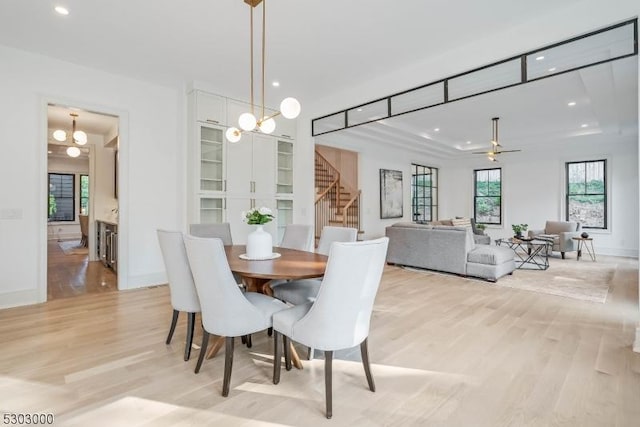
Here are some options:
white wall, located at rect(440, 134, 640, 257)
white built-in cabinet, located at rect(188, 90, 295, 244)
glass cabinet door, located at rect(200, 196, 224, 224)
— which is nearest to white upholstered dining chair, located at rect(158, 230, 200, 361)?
white built-in cabinet, located at rect(188, 90, 295, 244)

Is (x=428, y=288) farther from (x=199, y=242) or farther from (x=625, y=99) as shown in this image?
(x=625, y=99)

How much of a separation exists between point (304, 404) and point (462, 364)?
47.0 inches

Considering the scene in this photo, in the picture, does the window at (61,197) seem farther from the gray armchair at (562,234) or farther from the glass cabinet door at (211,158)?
the gray armchair at (562,234)

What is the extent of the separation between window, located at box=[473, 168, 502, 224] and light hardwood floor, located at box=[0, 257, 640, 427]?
6.20 metres

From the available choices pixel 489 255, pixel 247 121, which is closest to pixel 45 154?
pixel 247 121

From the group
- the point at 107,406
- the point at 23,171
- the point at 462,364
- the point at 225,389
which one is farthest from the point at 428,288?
the point at 23,171

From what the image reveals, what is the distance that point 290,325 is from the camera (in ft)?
6.28

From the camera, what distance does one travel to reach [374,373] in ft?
7.15

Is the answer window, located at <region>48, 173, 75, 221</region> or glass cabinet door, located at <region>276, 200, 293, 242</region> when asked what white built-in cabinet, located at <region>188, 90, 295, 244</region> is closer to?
glass cabinet door, located at <region>276, 200, 293, 242</region>

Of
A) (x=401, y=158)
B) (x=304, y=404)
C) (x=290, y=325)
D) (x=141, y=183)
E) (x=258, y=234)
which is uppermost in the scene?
(x=401, y=158)

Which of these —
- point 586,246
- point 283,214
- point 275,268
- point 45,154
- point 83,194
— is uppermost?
point 45,154

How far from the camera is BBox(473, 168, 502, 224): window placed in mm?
9289

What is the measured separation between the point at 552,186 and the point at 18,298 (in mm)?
10523

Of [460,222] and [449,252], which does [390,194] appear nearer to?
[460,222]
